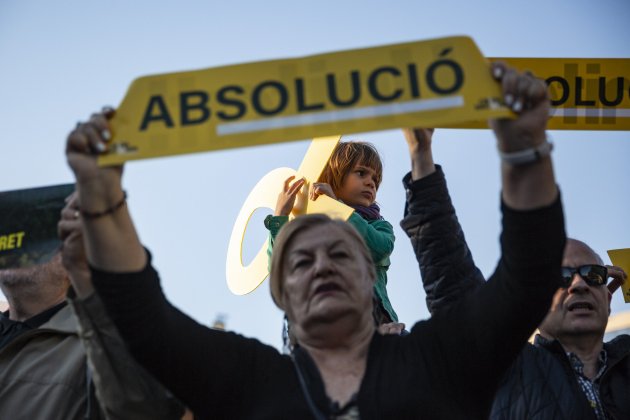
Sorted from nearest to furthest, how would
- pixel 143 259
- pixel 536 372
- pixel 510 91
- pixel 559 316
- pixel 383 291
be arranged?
1. pixel 510 91
2. pixel 143 259
3. pixel 536 372
4. pixel 559 316
5. pixel 383 291

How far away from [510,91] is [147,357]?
134 cm

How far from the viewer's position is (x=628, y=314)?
38.8 feet

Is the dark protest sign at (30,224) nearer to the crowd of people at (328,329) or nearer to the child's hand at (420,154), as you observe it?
the crowd of people at (328,329)

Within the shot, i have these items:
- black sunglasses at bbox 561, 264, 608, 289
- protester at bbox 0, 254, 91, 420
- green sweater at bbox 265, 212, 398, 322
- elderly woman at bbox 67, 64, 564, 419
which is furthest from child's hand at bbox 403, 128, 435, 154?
protester at bbox 0, 254, 91, 420

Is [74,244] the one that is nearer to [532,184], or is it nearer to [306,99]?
[306,99]

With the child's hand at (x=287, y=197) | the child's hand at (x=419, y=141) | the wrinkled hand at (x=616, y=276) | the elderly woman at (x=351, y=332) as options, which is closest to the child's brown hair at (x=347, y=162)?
the child's hand at (x=287, y=197)

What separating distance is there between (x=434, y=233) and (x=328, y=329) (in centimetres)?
70

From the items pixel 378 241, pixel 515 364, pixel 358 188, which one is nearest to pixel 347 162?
pixel 358 188

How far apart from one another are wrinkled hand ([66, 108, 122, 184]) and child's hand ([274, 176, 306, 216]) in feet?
6.91

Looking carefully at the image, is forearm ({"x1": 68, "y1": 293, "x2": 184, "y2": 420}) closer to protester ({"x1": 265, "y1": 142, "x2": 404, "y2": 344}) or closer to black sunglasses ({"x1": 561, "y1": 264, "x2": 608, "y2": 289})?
protester ({"x1": 265, "y1": 142, "x2": 404, "y2": 344})

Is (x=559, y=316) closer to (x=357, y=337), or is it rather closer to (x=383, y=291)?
(x=383, y=291)

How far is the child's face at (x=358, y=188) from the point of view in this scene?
5258mm

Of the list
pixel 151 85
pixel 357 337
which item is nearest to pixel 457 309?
pixel 357 337

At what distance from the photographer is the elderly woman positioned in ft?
9.21
